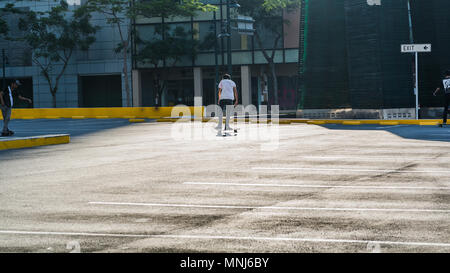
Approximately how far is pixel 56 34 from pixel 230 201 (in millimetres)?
53093

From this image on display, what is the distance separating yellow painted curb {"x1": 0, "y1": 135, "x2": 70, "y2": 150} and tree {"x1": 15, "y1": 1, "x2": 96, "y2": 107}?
120 feet

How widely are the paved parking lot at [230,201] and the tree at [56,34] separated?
139 ft

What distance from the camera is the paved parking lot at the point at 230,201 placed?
5168 millimetres

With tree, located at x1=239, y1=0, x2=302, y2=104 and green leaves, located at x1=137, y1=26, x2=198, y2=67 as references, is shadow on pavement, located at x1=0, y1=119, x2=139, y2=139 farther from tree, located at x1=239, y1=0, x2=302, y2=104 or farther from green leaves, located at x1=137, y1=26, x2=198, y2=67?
tree, located at x1=239, y1=0, x2=302, y2=104

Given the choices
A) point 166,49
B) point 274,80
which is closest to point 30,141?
point 166,49

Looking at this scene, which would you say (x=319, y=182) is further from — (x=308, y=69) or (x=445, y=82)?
(x=308, y=69)

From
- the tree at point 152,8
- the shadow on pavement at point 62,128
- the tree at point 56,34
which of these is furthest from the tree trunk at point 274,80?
the shadow on pavement at point 62,128

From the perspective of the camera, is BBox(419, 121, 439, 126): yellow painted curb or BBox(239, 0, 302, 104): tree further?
BBox(239, 0, 302, 104): tree

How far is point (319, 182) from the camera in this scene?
868cm

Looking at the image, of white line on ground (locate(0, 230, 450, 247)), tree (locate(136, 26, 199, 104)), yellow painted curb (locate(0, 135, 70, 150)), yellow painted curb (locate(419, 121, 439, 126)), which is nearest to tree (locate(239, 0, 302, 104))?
tree (locate(136, 26, 199, 104))

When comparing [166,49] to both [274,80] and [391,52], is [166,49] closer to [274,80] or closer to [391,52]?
[274,80]

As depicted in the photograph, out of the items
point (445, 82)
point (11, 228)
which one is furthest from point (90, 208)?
point (445, 82)

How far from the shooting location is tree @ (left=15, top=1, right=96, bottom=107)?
53906mm
